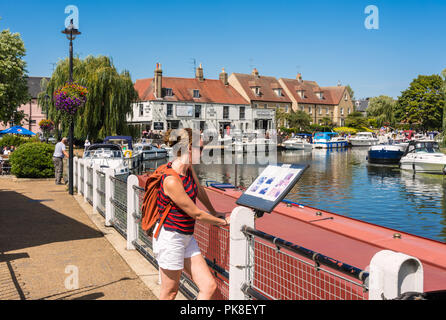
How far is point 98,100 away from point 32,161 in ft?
64.3

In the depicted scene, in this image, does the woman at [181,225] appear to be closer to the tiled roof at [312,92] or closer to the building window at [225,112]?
the building window at [225,112]

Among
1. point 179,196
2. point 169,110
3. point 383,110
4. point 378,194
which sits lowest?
point 378,194

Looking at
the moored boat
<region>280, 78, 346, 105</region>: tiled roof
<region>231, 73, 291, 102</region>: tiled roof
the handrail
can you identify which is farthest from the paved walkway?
<region>280, 78, 346, 105</region>: tiled roof

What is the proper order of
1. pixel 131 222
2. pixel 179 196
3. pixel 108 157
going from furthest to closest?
1. pixel 108 157
2. pixel 131 222
3. pixel 179 196

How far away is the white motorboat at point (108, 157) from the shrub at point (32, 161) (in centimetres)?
191

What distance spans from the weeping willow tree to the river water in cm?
1002

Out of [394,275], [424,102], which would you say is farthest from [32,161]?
[424,102]

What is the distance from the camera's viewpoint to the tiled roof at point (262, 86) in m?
72.5

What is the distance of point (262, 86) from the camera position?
75.7 meters

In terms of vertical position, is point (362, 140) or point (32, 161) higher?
point (362, 140)

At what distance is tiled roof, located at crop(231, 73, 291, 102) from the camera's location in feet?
238

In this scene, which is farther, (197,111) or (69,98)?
(197,111)

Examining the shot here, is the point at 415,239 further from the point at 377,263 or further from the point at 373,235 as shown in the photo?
the point at 377,263

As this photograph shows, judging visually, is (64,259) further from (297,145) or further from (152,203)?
(297,145)
